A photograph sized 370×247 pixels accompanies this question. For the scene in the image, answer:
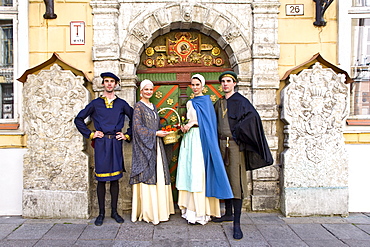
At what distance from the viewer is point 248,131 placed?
135 inches

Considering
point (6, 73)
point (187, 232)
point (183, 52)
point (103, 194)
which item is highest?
point (183, 52)

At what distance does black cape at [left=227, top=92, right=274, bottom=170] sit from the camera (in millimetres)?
3420

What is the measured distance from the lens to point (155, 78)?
467cm

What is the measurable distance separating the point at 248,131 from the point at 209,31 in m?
1.91

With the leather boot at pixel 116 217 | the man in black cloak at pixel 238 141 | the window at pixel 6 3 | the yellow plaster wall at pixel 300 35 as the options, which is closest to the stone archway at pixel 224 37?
the yellow plaster wall at pixel 300 35

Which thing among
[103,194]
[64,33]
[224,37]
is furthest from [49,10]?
[103,194]

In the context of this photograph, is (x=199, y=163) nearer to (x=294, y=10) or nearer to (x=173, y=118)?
(x=173, y=118)

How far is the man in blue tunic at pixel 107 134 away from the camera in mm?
3766

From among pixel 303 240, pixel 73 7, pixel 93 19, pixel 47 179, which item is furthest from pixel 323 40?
pixel 47 179

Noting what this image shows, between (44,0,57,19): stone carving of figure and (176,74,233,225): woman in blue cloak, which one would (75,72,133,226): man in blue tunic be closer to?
(176,74,233,225): woman in blue cloak

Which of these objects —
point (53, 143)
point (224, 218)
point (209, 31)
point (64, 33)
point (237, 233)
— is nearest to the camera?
point (237, 233)

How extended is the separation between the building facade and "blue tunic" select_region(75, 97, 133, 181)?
0.46 metres

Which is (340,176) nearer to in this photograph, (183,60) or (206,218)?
(206,218)

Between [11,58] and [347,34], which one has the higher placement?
[347,34]
